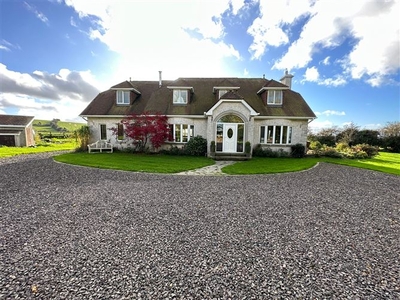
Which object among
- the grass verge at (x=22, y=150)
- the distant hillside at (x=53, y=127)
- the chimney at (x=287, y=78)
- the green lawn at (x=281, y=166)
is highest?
the chimney at (x=287, y=78)

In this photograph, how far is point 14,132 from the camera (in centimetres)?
2878

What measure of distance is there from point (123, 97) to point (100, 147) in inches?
229

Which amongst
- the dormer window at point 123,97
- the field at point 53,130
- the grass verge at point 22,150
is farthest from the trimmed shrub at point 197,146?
the field at point 53,130

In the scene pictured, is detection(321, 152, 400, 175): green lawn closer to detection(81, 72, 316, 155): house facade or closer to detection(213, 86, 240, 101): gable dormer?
detection(81, 72, 316, 155): house facade

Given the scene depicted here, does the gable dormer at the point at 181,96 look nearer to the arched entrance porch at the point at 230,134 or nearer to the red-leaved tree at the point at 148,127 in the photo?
the red-leaved tree at the point at 148,127

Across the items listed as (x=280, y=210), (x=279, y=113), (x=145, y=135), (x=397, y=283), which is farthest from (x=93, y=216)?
(x=279, y=113)

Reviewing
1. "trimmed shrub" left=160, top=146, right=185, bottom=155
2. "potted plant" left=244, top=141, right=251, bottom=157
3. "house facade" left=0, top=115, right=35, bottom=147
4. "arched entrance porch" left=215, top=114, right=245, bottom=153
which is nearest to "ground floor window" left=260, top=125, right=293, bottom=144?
"arched entrance porch" left=215, top=114, right=245, bottom=153

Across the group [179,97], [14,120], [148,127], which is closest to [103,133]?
[148,127]

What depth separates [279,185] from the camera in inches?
329

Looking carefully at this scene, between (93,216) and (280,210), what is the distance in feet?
18.0

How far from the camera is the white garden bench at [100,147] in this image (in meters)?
18.5

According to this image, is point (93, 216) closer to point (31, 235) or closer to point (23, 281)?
point (31, 235)

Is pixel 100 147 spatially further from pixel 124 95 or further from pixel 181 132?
pixel 181 132

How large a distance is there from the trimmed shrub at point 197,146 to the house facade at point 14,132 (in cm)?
2914
